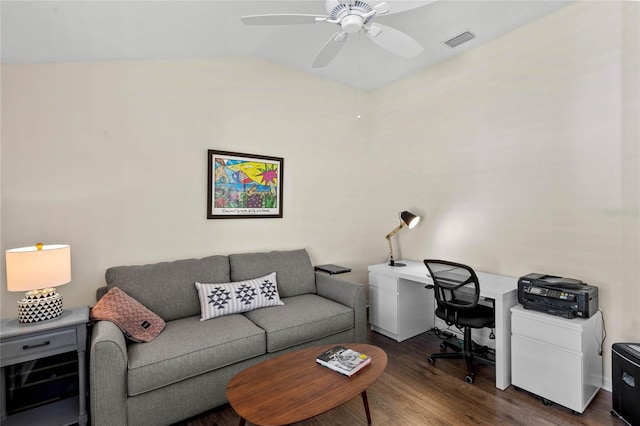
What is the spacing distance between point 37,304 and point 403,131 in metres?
3.56

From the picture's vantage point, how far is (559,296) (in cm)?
209

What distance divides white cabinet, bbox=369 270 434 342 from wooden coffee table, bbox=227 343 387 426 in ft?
3.87

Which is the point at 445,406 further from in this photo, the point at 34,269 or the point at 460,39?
the point at 460,39

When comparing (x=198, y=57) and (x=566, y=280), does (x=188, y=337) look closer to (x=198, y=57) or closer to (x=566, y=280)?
(x=198, y=57)

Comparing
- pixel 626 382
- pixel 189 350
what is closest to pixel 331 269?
pixel 189 350

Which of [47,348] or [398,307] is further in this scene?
[398,307]

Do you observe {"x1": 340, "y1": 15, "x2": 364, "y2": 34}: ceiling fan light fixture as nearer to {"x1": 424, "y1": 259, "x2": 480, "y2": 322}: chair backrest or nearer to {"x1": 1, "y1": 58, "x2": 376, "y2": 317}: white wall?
{"x1": 1, "y1": 58, "x2": 376, "y2": 317}: white wall

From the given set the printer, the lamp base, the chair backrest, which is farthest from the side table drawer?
the printer

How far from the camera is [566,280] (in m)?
2.22

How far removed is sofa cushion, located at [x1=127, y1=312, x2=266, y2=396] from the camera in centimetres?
177

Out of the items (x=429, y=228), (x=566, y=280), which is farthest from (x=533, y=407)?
(x=429, y=228)

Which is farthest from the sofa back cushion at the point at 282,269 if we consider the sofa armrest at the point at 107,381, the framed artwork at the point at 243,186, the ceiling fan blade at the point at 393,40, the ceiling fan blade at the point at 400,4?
the ceiling fan blade at the point at 400,4

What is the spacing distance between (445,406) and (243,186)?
96.5 inches

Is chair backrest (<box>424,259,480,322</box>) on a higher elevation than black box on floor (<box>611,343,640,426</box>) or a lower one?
higher
